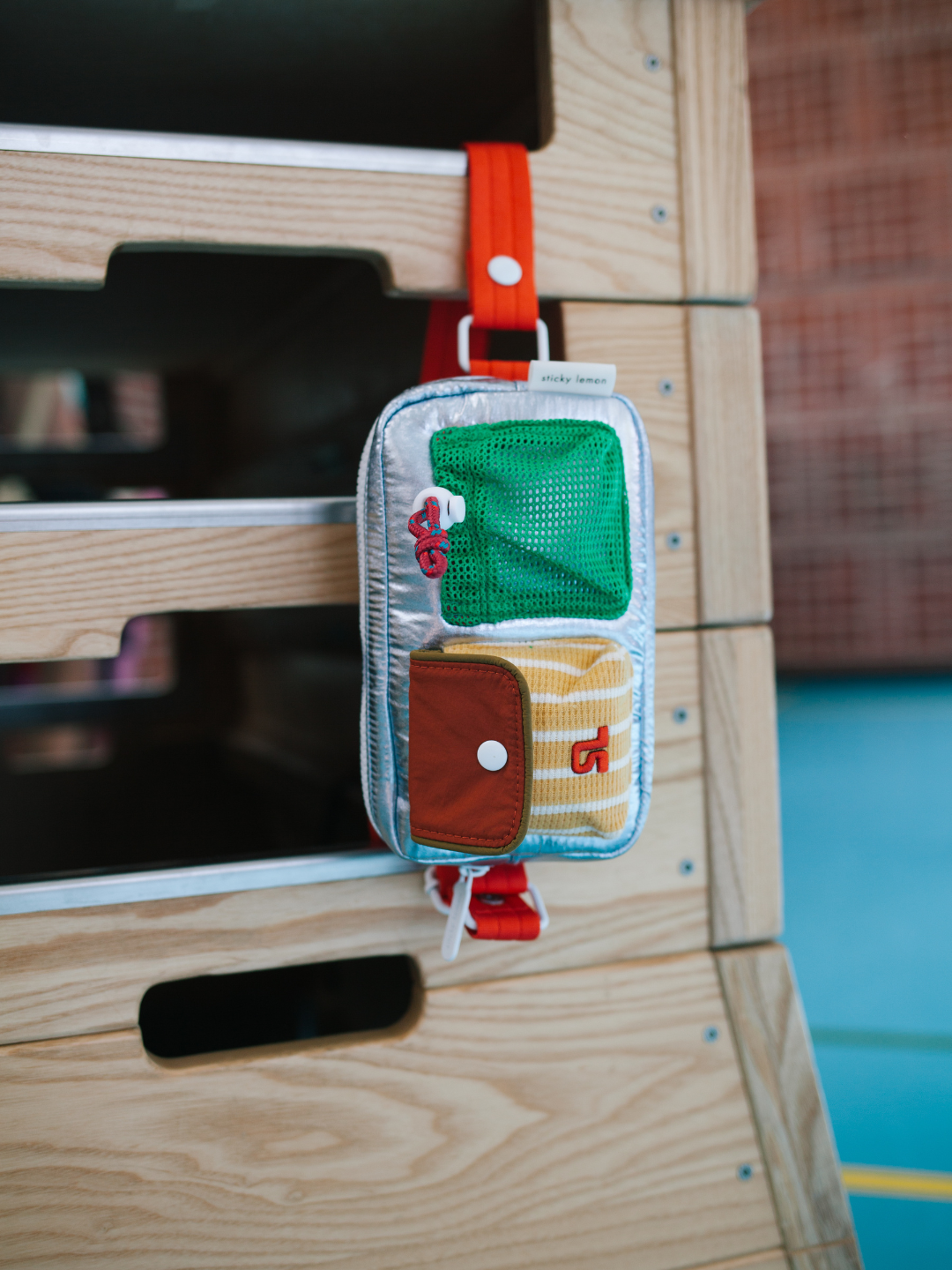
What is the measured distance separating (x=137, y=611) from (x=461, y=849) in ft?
0.76

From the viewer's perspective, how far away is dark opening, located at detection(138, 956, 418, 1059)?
81 centimetres

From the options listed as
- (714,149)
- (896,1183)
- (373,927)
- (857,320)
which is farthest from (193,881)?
(857,320)

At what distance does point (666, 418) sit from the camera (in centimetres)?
63

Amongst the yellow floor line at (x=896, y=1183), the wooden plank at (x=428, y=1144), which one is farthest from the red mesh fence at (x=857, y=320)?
the wooden plank at (x=428, y=1144)

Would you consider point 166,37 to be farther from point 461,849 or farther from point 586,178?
point 461,849

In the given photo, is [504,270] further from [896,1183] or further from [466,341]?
[896,1183]

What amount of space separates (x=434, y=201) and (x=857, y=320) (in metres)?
1.69

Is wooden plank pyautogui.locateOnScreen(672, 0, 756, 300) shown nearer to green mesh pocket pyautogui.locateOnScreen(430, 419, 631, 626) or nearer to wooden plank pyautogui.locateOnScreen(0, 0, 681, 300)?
wooden plank pyautogui.locateOnScreen(0, 0, 681, 300)

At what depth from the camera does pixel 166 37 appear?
64cm

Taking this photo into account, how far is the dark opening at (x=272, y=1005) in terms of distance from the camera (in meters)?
0.81

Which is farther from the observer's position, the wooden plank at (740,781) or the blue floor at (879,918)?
the blue floor at (879,918)

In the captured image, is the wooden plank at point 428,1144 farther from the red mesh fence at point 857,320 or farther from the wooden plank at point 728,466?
the red mesh fence at point 857,320

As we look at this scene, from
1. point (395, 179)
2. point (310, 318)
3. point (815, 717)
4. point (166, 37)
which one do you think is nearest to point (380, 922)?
point (395, 179)

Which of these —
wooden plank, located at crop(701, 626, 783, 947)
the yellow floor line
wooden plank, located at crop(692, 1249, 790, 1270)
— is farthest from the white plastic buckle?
the yellow floor line
